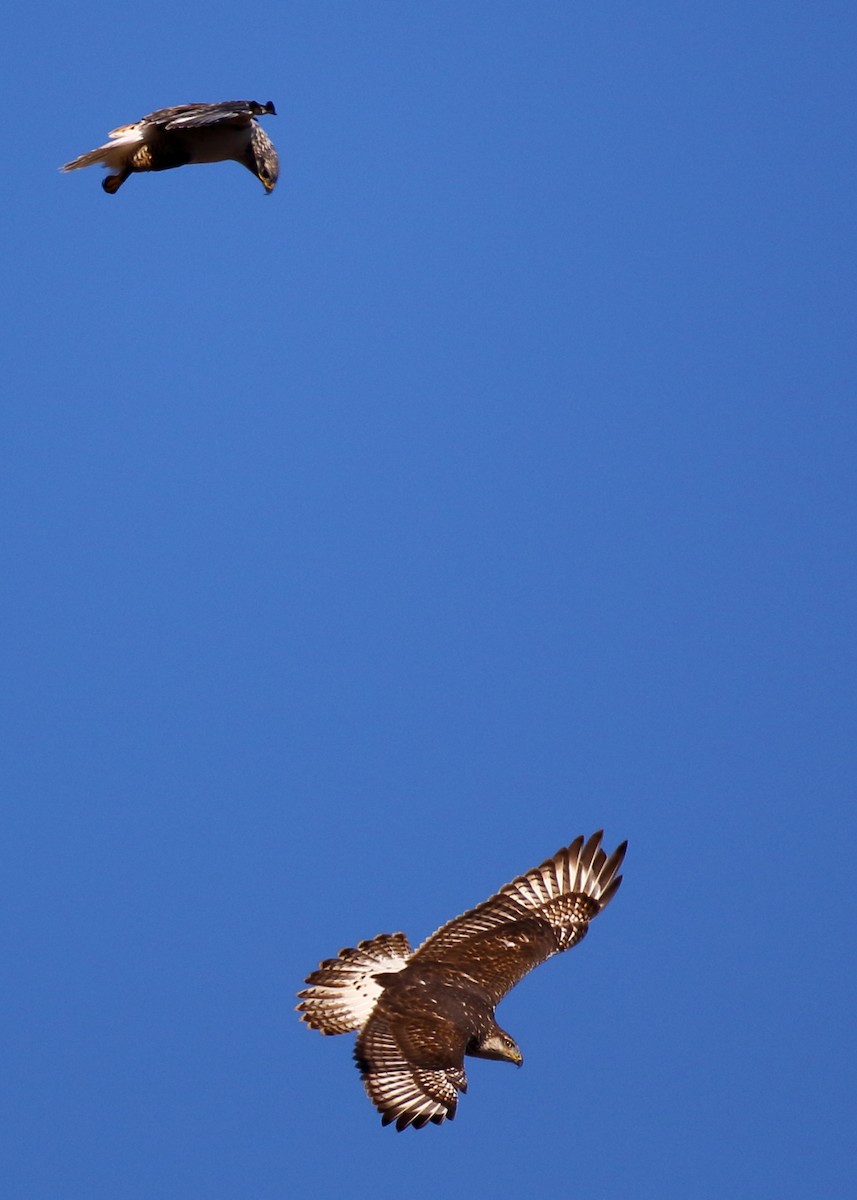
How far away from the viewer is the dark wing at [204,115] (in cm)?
1084

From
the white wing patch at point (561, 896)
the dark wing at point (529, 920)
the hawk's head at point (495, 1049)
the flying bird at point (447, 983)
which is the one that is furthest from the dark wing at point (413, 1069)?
the white wing patch at point (561, 896)

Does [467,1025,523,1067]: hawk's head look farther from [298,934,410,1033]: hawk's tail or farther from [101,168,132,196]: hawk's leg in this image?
[101,168,132,196]: hawk's leg

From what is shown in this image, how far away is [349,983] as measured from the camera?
1118 centimetres

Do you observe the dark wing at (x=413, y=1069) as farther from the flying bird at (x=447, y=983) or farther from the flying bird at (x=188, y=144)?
the flying bird at (x=188, y=144)

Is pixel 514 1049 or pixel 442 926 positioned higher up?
pixel 442 926

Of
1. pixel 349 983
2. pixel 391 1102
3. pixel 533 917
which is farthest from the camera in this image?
pixel 533 917

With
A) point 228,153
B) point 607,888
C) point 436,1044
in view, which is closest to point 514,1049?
point 436,1044

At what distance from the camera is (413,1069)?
10.5 m

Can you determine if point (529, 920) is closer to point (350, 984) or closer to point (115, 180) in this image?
point (350, 984)

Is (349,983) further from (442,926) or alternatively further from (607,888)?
(607,888)

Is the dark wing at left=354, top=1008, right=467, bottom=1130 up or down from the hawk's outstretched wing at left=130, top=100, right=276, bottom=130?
down

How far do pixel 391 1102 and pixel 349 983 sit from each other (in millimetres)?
923

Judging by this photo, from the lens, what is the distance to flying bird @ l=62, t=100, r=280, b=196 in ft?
36.3

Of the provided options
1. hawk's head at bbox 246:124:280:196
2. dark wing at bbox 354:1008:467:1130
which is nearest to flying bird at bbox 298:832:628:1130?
dark wing at bbox 354:1008:467:1130
